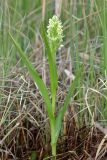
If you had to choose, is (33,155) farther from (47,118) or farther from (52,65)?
(52,65)

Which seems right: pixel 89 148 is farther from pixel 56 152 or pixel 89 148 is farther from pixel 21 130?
pixel 21 130

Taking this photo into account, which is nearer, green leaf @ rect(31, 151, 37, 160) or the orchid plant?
the orchid plant

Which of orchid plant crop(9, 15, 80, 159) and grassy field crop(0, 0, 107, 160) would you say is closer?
orchid plant crop(9, 15, 80, 159)

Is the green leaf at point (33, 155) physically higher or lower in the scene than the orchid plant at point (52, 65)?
lower

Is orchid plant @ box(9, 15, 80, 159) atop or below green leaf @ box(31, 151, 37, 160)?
atop

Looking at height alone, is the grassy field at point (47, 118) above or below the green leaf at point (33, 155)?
above

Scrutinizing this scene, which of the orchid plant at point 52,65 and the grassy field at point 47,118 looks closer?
the orchid plant at point 52,65

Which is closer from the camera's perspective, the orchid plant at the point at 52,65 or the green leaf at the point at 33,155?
the orchid plant at the point at 52,65

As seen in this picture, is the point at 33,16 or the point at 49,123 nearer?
the point at 49,123

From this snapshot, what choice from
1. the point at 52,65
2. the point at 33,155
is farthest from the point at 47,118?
the point at 52,65

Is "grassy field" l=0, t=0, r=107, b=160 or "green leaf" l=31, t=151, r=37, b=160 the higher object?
"grassy field" l=0, t=0, r=107, b=160

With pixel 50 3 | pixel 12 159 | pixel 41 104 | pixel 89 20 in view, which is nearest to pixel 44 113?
pixel 41 104
